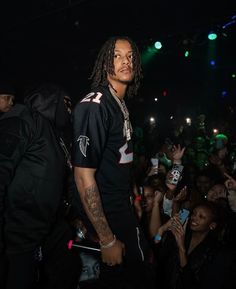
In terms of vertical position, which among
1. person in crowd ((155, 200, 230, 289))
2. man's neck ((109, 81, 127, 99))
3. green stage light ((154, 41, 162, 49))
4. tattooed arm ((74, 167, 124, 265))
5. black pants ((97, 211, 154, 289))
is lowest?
person in crowd ((155, 200, 230, 289))

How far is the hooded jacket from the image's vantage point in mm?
1719

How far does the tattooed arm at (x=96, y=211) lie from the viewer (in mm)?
1679

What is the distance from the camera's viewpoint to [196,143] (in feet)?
28.6

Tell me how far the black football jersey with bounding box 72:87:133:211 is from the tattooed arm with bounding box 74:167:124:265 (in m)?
0.07

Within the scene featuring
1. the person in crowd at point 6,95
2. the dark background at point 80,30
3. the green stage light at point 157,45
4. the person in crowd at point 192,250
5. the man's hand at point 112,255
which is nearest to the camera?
the man's hand at point 112,255

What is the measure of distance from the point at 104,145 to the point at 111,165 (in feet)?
0.60

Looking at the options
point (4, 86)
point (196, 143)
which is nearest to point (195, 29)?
point (196, 143)

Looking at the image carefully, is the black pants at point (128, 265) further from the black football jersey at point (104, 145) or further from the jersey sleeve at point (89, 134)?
the jersey sleeve at point (89, 134)

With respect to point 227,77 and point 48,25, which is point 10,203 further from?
point 227,77

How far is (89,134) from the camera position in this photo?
172cm

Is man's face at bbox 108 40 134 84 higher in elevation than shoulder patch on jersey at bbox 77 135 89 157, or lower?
higher

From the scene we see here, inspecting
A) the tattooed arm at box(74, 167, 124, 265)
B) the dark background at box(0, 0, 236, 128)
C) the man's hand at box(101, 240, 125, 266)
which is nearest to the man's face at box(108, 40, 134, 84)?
the tattooed arm at box(74, 167, 124, 265)

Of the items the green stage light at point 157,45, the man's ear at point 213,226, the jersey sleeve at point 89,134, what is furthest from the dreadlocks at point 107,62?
the green stage light at point 157,45

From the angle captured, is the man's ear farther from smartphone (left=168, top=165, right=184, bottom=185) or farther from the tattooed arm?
the tattooed arm
